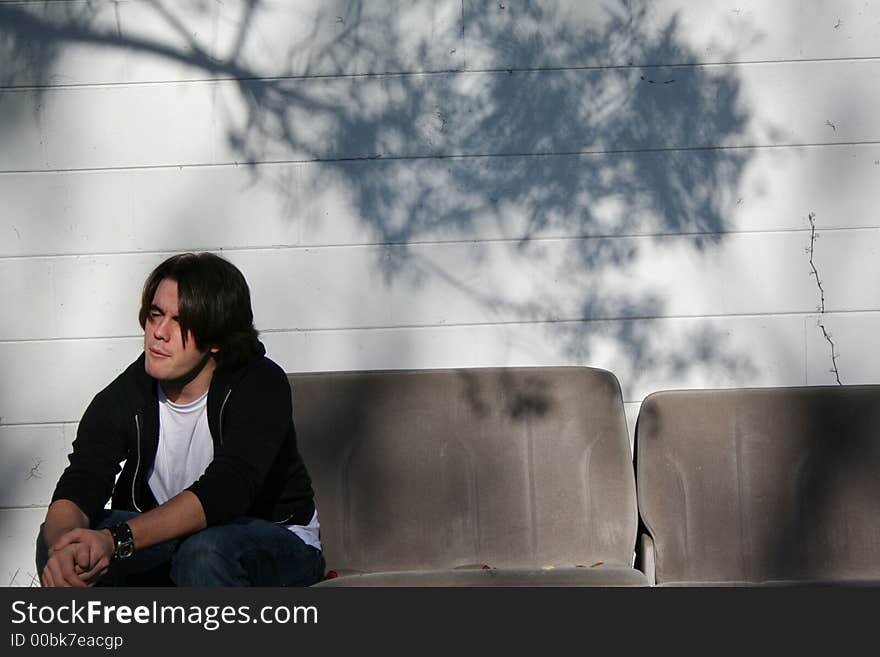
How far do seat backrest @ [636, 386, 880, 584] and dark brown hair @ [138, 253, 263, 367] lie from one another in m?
1.24

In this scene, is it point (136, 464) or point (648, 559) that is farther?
point (648, 559)

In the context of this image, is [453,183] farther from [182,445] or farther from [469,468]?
[182,445]

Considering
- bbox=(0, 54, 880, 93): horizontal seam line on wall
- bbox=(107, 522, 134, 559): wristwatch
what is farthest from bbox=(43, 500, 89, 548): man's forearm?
bbox=(0, 54, 880, 93): horizontal seam line on wall

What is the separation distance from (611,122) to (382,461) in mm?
1291

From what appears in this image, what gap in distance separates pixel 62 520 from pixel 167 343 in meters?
0.48

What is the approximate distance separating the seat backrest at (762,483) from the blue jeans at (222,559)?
105 centimetres

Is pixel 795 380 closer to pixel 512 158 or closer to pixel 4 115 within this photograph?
pixel 512 158

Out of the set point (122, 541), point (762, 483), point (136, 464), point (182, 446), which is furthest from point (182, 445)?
point (762, 483)

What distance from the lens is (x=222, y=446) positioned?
9.16 ft

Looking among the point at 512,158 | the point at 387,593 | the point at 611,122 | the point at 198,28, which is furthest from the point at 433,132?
the point at 387,593

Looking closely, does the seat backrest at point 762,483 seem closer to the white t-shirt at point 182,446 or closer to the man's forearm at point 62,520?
the white t-shirt at point 182,446

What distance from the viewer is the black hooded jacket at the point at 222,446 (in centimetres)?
276

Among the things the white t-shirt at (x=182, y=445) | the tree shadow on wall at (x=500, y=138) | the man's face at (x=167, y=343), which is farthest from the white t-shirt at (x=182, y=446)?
the tree shadow on wall at (x=500, y=138)

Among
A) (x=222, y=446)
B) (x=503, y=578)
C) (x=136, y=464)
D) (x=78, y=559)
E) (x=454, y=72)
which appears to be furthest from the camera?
(x=454, y=72)
